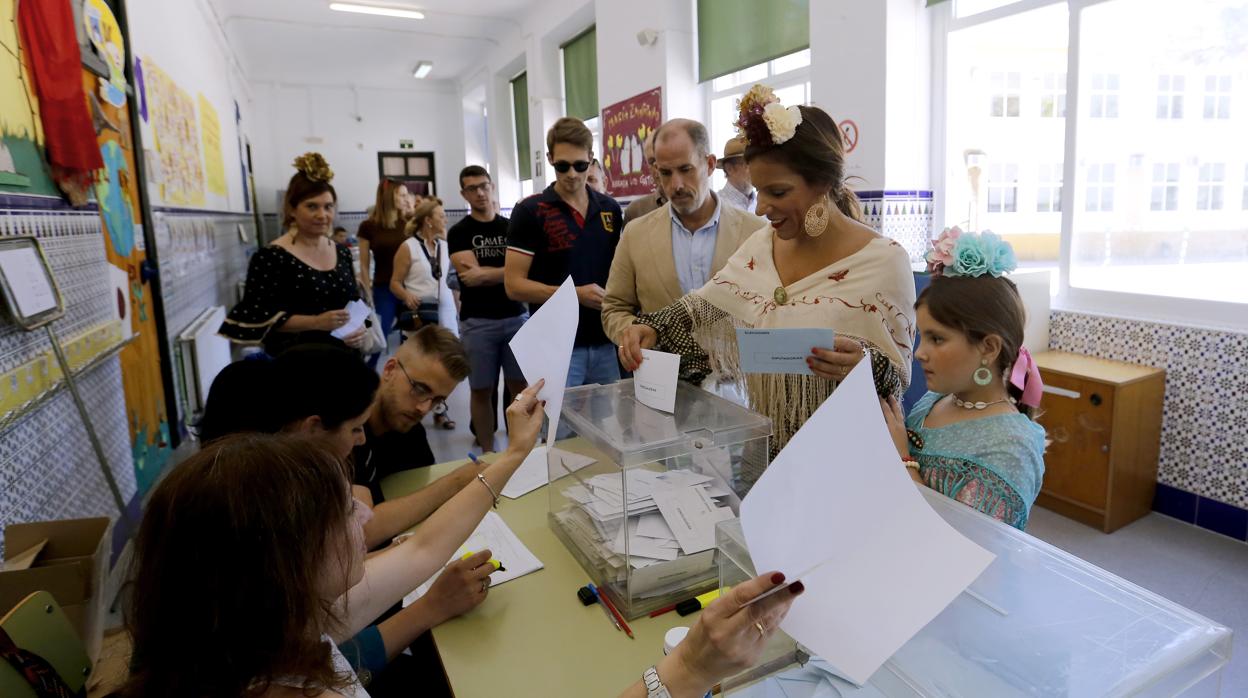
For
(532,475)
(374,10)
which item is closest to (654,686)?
(532,475)

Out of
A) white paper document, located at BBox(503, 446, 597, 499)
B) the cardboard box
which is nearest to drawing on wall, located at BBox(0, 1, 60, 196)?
the cardboard box

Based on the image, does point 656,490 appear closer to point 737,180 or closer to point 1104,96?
point 737,180

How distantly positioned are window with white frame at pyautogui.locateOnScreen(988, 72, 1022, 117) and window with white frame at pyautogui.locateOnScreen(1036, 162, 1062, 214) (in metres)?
0.32

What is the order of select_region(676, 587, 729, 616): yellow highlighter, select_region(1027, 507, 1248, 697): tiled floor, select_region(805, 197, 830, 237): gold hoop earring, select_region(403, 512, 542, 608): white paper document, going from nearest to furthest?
select_region(676, 587, 729, 616): yellow highlighter < select_region(403, 512, 542, 608): white paper document < select_region(805, 197, 830, 237): gold hoop earring < select_region(1027, 507, 1248, 697): tiled floor

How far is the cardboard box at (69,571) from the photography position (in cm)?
115

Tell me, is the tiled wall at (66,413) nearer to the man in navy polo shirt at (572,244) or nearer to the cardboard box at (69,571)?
the cardboard box at (69,571)

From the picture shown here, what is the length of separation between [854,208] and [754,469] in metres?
0.75

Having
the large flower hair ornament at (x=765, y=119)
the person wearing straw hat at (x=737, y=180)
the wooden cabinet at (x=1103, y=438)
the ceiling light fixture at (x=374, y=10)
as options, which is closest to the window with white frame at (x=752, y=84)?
the person wearing straw hat at (x=737, y=180)

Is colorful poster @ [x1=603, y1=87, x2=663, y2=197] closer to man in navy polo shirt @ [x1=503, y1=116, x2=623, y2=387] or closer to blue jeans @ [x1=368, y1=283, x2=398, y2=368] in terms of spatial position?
blue jeans @ [x1=368, y1=283, x2=398, y2=368]

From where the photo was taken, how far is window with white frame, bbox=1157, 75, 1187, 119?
8.95 feet

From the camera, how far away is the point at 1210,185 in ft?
8.79

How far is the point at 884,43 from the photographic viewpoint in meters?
3.31

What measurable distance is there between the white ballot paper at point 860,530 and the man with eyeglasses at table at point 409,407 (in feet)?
3.66

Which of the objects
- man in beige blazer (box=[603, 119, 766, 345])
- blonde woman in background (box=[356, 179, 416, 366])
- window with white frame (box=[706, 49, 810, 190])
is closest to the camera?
man in beige blazer (box=[603, 119, 766, 345])
